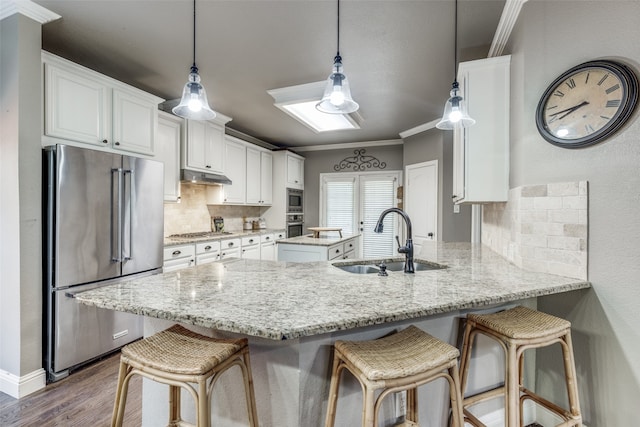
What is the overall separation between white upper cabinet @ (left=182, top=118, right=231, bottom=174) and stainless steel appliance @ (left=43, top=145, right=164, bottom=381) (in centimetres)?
88

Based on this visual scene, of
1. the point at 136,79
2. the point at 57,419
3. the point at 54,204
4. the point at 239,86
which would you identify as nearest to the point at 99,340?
the point at 57,419

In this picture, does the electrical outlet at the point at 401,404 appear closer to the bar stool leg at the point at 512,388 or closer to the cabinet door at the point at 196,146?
the bar stool leg at the point at 512,388

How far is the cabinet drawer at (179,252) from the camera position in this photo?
3.01m

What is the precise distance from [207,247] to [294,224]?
2.33 meters

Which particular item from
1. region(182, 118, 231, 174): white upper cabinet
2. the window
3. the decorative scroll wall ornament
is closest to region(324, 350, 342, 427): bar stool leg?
region(182, 118, 231, 174): white upper cabinet

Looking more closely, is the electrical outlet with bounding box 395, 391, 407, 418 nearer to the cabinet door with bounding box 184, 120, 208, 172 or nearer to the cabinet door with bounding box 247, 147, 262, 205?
the cabinet door with bounding box 184, 120, 208, 172

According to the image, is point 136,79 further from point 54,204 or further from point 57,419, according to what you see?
point 57,419

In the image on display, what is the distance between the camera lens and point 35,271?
79.8 inches

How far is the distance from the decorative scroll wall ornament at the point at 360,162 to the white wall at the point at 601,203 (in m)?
3.74

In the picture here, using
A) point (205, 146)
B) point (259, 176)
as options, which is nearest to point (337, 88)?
point (205, 146)

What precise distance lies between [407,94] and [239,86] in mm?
1762

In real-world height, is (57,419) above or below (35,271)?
below

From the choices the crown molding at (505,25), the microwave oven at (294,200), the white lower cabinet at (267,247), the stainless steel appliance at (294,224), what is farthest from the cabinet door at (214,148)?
the crown molding at (505,25)

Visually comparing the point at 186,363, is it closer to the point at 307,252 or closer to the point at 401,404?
the point at 401,404
